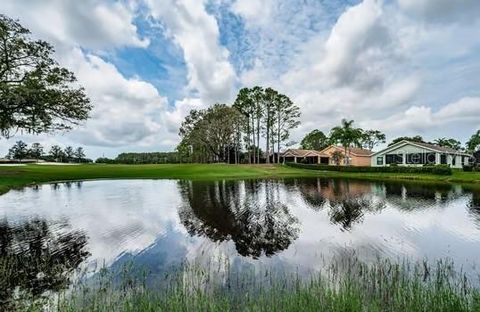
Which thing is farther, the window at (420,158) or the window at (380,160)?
the window at (380,160)

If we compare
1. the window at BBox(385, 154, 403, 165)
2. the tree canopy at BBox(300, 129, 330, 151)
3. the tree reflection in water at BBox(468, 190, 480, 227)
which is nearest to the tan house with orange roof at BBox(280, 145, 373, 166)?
the window at BBox(385, 154, 403, 165)

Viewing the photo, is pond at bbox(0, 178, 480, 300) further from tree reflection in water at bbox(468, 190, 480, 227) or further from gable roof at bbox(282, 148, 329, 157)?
gable roof at bbox(282, 148, 329, 157)

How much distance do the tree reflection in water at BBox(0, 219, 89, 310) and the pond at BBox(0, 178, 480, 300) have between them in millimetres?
30

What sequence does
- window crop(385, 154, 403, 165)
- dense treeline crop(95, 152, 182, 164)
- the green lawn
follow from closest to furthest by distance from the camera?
the green lawn, window crop(385, 154, 403, 165), dense treeline crop(95, 152, 182, 164)

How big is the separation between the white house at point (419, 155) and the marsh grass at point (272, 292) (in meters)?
53.6

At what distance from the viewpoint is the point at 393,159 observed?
6156 cm

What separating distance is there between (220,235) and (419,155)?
5469 cm

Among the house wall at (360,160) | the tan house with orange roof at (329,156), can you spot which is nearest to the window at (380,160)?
the tan house with orange roof at (329,156)

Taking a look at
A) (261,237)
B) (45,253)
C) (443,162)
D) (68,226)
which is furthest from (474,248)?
(443,162)

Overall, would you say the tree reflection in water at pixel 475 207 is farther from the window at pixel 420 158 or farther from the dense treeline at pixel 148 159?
the dense treeline at pixel 148 159

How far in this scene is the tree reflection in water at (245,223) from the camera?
39.8ft

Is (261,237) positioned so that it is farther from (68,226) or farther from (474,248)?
(68,226)

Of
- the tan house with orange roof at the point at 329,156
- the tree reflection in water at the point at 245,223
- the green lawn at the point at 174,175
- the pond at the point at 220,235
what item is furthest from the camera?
the tan house with orange roof at the point at 329,156

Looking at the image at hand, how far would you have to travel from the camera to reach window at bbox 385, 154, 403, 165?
6040 centimetres
